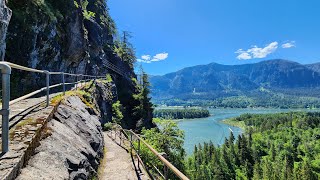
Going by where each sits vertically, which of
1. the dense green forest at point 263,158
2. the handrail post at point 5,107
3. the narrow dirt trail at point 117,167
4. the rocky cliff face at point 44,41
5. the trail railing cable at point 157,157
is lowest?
the dense green forest at point 263,158

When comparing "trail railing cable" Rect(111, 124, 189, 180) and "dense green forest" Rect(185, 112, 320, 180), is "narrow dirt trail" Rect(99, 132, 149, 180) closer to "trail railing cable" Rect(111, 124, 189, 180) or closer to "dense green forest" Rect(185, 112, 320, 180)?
"trail railing cable" Rect(111, 124, 189, 180)

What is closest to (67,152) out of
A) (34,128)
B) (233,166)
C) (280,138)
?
(34,128)

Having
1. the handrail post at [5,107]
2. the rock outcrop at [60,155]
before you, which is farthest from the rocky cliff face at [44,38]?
the handrail post at [5,107]

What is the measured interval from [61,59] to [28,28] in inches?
280

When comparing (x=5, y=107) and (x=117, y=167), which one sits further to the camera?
(x=117, y=167)

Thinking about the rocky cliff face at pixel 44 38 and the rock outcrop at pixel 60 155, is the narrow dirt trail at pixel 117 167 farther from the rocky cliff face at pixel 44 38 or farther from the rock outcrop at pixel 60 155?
the rocky cliff face at pixel 44 38

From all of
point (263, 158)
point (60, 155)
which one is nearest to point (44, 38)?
point (60, 155)

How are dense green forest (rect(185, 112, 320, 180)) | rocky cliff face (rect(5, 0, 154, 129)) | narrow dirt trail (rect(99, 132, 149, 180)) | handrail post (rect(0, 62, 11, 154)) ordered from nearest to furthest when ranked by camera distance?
handrail post (rect(0, 62, 11, 154)) → narrow dirt trail (rect(99, 132, 149, 180)) → rocky cliff face (rect(5, 0, 154, 129)) → dense green forest (rect(185, 112, 320, 180))

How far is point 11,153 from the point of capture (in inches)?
152

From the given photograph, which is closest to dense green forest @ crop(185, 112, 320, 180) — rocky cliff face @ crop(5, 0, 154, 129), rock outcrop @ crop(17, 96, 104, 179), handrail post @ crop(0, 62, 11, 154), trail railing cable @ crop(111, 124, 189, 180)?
rocky cliff face @ crop(5, 0, 154, 129)

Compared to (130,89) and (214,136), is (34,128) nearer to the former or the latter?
(130,89)

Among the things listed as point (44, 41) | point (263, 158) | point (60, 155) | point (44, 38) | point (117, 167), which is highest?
point (44, 38)

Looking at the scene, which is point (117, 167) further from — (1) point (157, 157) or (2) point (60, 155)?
(2) point (60, 155)

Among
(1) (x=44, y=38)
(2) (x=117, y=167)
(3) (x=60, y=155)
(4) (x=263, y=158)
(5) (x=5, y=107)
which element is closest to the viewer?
(5) (x=5, y=107)
